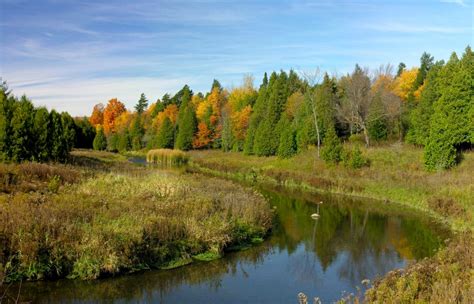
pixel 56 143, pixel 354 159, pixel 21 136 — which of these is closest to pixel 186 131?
pixel 354 159

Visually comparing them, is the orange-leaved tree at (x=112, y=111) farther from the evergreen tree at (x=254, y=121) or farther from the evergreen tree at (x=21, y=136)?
the evergreen tree at (x=21, y=136)

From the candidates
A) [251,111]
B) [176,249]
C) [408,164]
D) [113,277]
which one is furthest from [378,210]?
[251,111]

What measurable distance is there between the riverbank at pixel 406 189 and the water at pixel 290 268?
194 cm

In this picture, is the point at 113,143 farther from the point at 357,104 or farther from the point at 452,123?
the point at 452,123

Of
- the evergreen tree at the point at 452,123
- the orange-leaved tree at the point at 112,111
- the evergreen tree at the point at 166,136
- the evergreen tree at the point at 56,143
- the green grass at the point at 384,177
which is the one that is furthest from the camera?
the orange-leaved tree at the point at 112,111

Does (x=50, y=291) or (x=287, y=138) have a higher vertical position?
(x=287, y=138)

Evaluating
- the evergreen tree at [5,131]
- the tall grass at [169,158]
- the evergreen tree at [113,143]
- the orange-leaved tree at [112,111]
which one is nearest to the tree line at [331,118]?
the evergreen tree at [113,143]

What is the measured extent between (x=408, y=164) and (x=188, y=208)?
1015 inches

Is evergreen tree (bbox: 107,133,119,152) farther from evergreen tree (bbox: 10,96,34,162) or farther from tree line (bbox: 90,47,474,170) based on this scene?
evergreen tree (bbox: 10,96,34,162)

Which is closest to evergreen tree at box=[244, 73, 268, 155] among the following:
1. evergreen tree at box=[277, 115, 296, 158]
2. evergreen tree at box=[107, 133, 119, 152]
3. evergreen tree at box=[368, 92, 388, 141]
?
evergreen tree at box=[277, 115, 296, 158]

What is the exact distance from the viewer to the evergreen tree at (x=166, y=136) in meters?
72.8

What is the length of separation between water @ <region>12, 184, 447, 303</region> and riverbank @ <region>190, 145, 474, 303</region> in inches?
76.3

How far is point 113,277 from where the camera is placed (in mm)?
12664

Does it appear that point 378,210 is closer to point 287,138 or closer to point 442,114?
point 442,114
